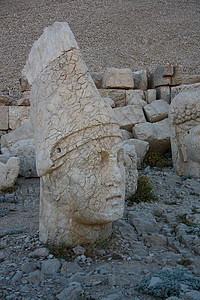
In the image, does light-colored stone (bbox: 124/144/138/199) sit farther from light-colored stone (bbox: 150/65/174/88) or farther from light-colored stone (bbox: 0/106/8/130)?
light-colored stone (bbox: 0/106/8/130)

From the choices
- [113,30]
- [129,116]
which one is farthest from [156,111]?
[113,30]

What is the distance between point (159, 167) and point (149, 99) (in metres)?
3.38

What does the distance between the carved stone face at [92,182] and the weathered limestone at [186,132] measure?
337 cm

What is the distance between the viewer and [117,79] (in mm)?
9734

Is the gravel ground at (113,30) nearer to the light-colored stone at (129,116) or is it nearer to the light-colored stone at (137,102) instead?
the light-colored stone at (137,102)

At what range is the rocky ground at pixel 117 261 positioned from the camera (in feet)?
7.24

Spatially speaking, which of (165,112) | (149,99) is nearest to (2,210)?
(165,112)

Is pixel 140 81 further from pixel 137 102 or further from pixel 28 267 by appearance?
pixel 28 267

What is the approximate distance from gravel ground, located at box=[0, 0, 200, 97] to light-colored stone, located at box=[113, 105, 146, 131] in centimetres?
729

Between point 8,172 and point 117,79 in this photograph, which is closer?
point 8,172

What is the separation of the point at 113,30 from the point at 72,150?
2002 cm

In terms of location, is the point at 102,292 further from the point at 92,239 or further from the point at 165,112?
the point at 165,112

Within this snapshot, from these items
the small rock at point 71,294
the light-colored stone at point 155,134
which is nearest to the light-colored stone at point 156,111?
the light-colored stone at point 155,134

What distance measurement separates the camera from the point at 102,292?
2.24m
